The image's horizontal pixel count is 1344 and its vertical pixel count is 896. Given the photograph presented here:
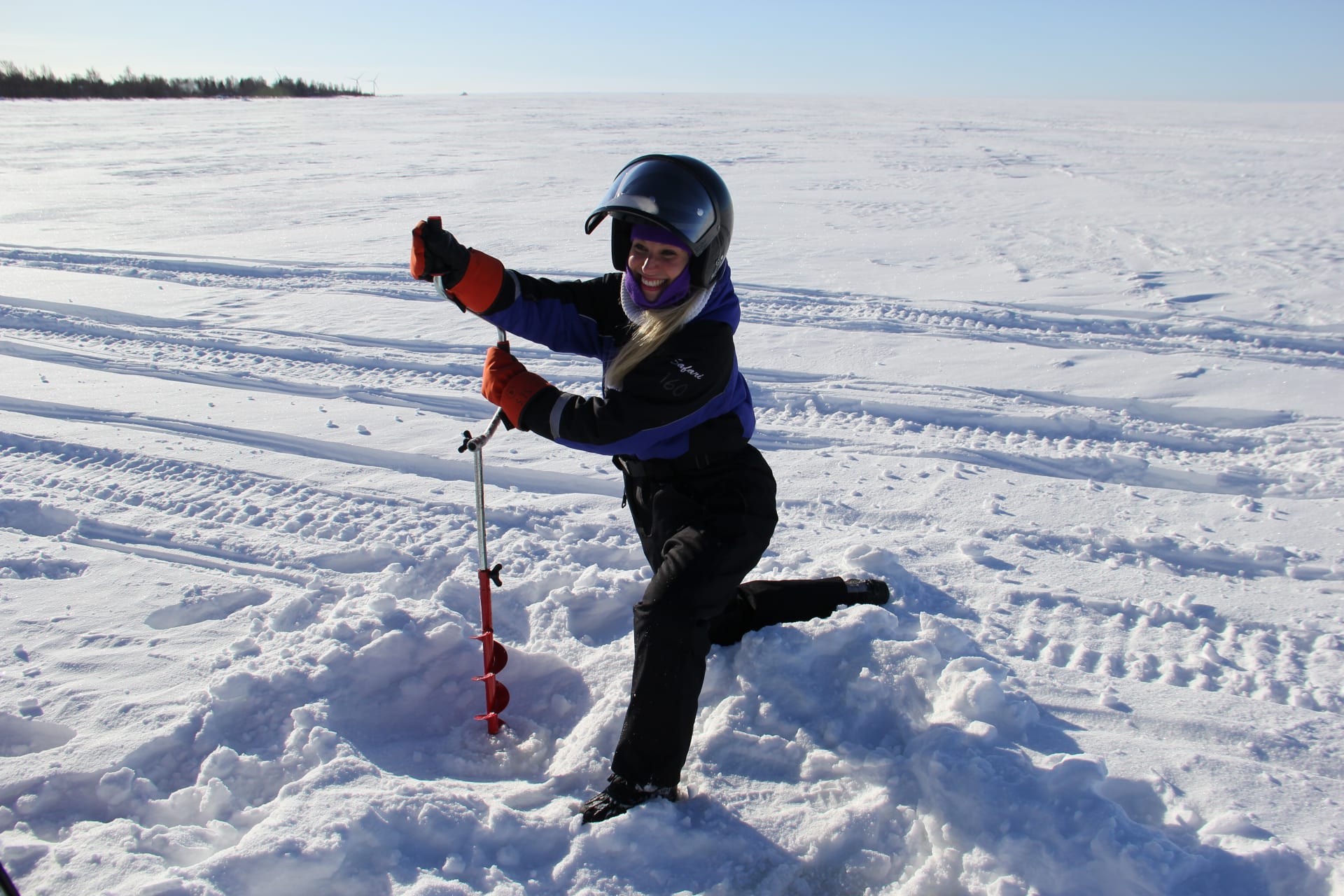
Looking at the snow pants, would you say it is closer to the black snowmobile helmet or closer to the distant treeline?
the black snowmobile helmet

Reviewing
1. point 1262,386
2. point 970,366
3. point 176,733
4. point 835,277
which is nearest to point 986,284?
point 835,277

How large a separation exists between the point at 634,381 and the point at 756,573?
1197 mm

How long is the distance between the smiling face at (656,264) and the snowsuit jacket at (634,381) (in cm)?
13

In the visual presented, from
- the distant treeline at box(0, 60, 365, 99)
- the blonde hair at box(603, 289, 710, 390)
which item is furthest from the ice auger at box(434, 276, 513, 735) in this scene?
the distant treeline at box(0, 60, 365, 99)

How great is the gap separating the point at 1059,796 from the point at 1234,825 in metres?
0.39

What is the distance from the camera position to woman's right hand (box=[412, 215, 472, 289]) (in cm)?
231

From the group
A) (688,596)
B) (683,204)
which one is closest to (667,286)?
(683,204)

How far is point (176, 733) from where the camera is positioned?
7.03 feet

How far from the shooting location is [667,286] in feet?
7.38

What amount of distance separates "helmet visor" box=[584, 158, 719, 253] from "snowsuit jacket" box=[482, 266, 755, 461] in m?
0.19

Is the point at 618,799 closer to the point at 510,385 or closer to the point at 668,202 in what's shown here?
the point at 510,385

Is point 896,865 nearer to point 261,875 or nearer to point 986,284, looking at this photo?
point 261,875

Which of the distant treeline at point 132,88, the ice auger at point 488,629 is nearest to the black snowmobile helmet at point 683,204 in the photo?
the ice auger at point 488,629

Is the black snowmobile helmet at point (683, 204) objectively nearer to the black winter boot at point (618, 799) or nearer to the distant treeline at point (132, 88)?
the black winter boot at point (618, 799)
